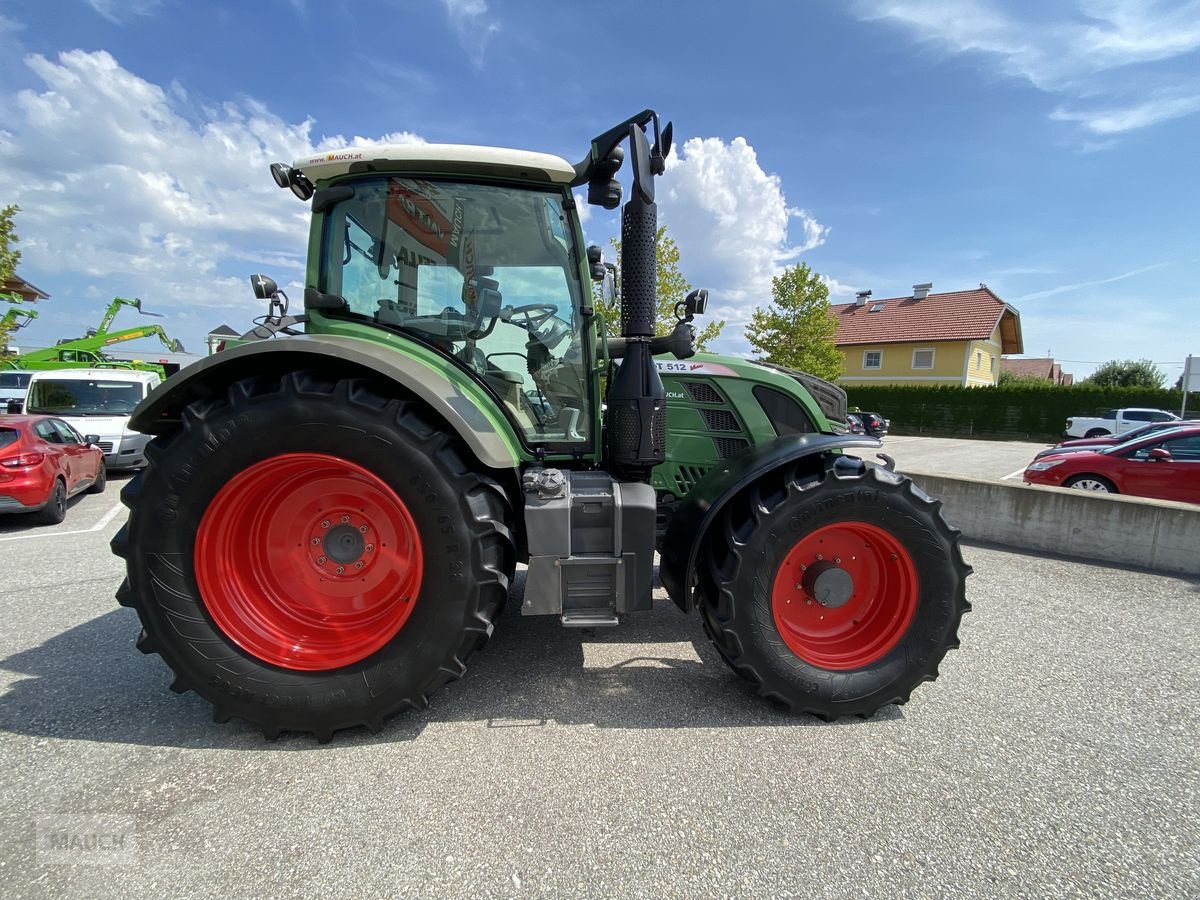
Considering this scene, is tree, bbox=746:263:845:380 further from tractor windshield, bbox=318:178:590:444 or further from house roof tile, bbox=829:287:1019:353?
tractor windshield, bbox=318:178:590:444

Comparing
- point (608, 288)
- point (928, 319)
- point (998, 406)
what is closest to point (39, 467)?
point (608, 288)

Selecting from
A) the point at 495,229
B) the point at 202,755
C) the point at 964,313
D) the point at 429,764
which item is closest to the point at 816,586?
the point at 429,764

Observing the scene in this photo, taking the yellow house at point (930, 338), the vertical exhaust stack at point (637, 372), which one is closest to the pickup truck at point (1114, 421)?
the yellow house at point (930, 338)

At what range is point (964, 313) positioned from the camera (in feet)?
91.0

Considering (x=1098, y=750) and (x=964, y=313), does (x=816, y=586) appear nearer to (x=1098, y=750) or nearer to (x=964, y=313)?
Result: (x=1098, y=750)

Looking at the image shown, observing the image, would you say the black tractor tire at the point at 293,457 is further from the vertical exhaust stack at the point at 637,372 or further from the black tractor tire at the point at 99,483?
the black tractor tire at the point at 99,483

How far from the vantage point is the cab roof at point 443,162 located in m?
2.37

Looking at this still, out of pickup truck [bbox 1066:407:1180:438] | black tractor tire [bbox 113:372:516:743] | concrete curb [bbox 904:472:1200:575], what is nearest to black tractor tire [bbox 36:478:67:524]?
black tractor tire [bbox 113:372:516:743]

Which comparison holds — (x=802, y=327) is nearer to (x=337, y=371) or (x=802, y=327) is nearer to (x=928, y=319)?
(x=928, y=319)

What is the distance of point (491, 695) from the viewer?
2484 mm

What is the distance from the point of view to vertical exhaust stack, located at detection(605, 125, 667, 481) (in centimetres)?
236

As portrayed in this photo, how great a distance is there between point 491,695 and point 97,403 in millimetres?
10446

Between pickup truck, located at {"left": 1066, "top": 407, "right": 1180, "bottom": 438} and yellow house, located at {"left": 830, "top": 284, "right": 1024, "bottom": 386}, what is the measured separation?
722 centimetres

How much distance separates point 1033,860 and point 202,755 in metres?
2.89
